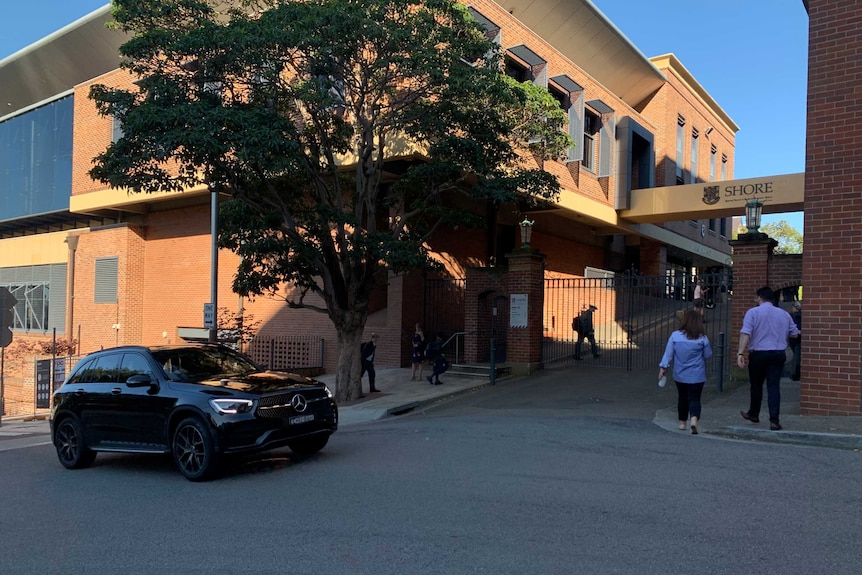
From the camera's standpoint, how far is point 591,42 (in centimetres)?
2600

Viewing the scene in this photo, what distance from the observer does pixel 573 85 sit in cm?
2364

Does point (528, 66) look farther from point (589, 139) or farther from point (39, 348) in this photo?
point (39, 348)

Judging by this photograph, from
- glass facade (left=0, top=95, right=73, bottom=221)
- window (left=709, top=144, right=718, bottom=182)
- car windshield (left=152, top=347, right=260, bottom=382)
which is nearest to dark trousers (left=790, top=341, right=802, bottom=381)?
car windshield (left=152, top=347, right=260, bottom=382)

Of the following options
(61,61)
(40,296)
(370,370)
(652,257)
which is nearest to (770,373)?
(370,370)

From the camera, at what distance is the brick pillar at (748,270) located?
1348cm

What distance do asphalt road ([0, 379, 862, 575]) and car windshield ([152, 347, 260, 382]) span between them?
1183 millimetres

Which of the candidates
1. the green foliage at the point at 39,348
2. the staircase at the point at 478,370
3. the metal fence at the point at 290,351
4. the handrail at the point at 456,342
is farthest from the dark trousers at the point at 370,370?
the green foliage at the point at 39,348

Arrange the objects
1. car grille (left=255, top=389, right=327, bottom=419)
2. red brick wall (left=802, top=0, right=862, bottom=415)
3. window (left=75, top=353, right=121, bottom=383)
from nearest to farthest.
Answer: car grille (left=255, top=389, right=327, bottom=419) < window (left=75, top=353, right=121, bottom=383) < red brick wall (left=802, top=0, right=862, bottom=415)

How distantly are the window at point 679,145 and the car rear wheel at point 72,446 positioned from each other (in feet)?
102

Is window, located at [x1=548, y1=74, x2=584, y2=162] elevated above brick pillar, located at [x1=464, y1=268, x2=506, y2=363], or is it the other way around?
window, located at [x1=548, y1=74, x2=584, y2=162]

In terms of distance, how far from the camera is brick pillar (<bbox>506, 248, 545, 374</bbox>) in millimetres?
16234

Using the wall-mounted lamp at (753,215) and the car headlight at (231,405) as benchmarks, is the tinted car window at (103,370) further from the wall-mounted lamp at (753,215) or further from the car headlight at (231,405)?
the wall-mounted lamp at (753,215)

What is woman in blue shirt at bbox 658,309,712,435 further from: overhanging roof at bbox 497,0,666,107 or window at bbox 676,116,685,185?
window at bbox 676,116,685,185

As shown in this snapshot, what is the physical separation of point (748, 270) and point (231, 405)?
35.4ft
